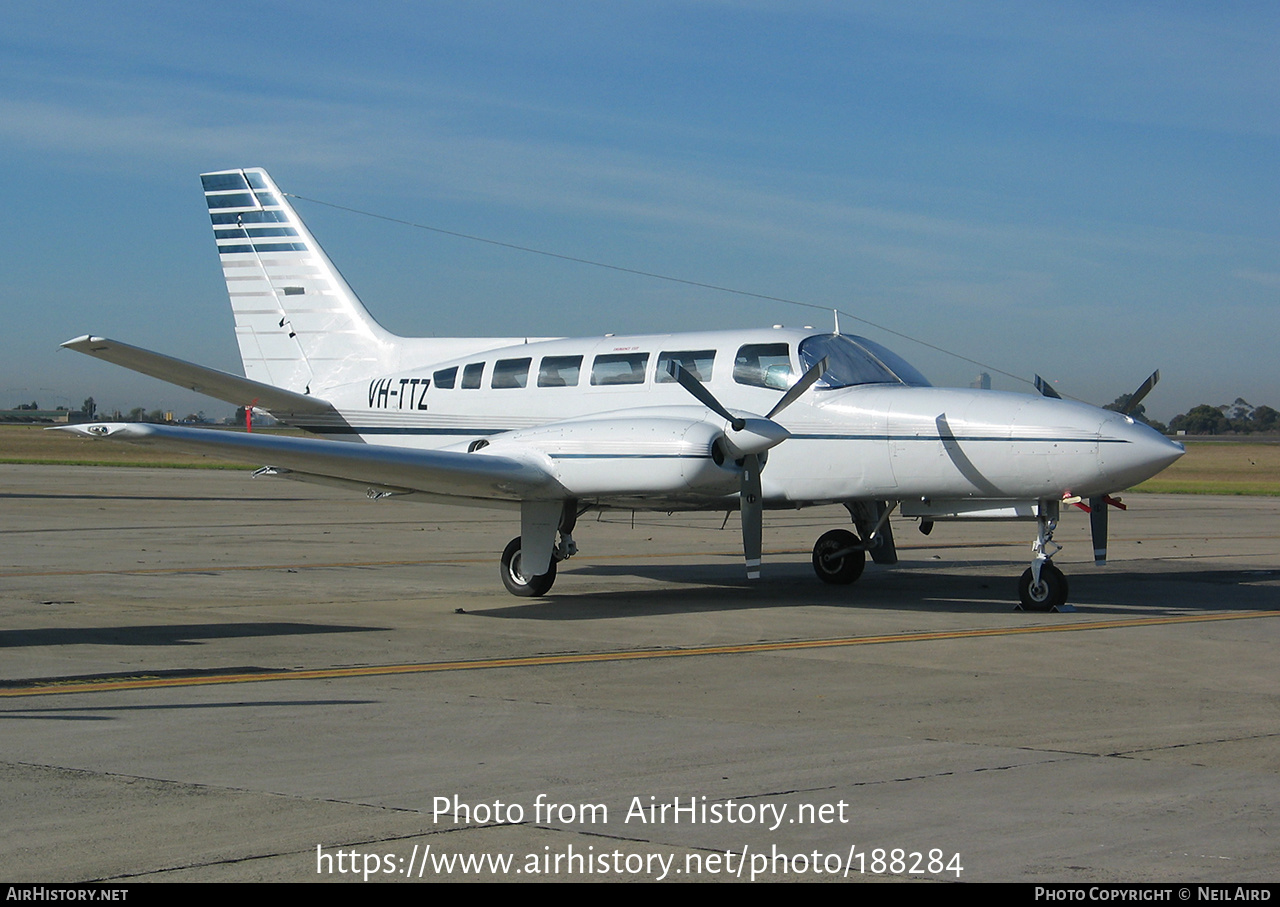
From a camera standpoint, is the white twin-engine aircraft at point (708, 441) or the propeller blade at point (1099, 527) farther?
the propeller blade at point (1099, 527)

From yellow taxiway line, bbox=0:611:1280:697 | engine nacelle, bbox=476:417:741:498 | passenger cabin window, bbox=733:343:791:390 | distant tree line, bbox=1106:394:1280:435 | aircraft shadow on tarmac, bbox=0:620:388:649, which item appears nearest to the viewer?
yellow taxiway line, bbox=0:611:1280:697

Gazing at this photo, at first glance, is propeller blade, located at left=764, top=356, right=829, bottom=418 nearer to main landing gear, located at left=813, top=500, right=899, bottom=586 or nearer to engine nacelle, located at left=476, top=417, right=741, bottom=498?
engine nacelle, located at left=476, top=417, right=741, bottom=498

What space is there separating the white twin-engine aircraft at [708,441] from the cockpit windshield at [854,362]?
26 mm

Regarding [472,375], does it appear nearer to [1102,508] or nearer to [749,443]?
[749,443]

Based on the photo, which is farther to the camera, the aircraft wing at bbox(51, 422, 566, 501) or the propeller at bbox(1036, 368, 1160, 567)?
the propeller at bbox(1036, 368, 1160, 567)

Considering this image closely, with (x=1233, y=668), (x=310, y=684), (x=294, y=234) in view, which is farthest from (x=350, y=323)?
(x=1233, y=668)

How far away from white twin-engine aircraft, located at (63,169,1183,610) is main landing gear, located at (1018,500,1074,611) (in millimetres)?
21

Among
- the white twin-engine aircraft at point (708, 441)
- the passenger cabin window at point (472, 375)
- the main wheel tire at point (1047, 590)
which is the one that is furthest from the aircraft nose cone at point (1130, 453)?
the passenger cabin window at point (472, 375)

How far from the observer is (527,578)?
1407 centimetres

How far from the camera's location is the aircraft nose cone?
38.9 feet

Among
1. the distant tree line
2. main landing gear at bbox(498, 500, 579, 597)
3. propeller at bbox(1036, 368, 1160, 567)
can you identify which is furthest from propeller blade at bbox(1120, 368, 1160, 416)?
the distant tree line

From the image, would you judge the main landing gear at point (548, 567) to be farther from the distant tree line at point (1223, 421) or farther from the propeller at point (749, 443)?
the distant tree line at point (1223, 421)

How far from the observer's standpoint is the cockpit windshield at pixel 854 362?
13828 mm
